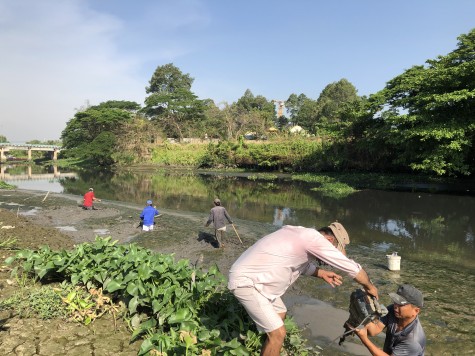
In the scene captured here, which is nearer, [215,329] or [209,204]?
[215,329]

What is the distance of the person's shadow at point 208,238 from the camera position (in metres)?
12.0

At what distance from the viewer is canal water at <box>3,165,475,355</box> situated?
691cm

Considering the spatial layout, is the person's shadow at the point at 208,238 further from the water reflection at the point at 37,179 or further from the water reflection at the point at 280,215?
the water reflection at the point at 37,179

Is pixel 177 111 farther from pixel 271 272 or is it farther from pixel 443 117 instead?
pixel 271 272

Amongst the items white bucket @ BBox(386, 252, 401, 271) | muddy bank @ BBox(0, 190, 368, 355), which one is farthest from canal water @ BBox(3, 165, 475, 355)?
muddy bank @ BBox(0, 190, 368, 355)

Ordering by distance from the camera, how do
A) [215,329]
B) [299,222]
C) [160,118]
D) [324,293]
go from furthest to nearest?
[160,118]
[299,222]
[324,293]
[215,329]

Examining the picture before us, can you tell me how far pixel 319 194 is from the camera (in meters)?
27.4

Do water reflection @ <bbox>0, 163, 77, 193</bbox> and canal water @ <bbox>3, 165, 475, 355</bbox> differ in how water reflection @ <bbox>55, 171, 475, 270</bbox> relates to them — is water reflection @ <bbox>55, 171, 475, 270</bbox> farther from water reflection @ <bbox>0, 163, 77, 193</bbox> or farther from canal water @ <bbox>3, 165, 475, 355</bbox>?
water reflection @ <bbox>0, 163, 77, 193</bbox>

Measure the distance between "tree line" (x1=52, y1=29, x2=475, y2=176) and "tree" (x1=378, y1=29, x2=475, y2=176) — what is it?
0.06 meters

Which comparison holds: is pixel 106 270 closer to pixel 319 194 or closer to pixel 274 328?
pixel 274 328

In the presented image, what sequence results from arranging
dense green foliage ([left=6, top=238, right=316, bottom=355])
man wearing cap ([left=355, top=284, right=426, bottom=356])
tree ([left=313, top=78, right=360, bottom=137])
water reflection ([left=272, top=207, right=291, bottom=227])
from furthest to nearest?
tree ([left=313, top=78, right=360, bottom=137]), water reflection ([left=272, top=207, right=291, bottom=227]), dense green foliage ([left=6, top=238, right=316, bottom=355]), man wearing cap ([left=355, top=284, right=426, bottom=356])

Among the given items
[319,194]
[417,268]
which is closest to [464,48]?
[319,194]

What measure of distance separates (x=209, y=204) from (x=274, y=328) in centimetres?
1982

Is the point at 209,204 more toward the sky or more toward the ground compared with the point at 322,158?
more toward the ground
